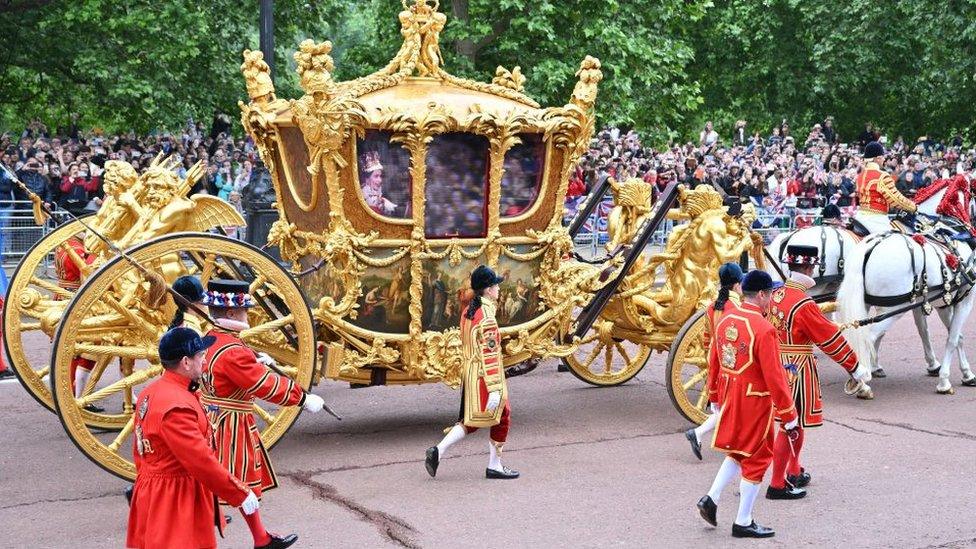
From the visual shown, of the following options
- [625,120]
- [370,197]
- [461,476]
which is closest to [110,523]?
[461,476]

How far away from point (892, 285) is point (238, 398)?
7.07 meters

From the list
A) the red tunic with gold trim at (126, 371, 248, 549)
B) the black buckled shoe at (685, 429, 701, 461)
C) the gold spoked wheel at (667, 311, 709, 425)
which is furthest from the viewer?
the gold spoked wheel at (667, 311, 709, 425)

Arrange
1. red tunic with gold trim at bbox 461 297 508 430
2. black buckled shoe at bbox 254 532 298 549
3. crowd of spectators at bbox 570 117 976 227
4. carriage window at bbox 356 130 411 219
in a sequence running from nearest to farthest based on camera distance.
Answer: black buckled shoe at bbox 254 532 298 549 < red tunic with gold trim at bbox 461 297 508 430 < carriage window at bbox 356 130 411 219 < crowd of spectators at bbox 570 117 976 227

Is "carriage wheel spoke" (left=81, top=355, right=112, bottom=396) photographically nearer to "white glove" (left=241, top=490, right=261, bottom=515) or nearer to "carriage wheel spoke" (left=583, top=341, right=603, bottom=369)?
"white glove" (left=241, top=490, right=261, bottom=515)

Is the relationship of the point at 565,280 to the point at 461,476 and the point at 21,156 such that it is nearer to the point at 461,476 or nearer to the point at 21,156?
the point at 461,476

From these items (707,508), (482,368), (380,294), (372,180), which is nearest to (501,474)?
(482,368)

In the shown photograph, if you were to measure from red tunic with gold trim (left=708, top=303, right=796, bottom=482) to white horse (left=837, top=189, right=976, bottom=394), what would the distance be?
4358 mm

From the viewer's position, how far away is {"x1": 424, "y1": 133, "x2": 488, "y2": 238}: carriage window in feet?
30.7

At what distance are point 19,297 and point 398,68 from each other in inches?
130

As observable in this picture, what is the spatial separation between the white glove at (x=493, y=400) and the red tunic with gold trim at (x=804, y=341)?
6.11 ft

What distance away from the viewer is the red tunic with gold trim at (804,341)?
8.34 metres

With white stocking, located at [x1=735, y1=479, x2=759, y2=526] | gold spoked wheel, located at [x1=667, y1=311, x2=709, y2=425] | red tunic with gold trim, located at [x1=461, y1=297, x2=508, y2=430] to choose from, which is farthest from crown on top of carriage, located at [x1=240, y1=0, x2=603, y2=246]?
white stocking, located at [x1=735, y1=479, x2=759, y2=526]

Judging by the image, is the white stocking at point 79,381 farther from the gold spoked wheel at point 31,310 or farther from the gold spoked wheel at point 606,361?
the gold spoked wheel at point 606,361

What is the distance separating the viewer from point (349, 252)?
9.13 m
